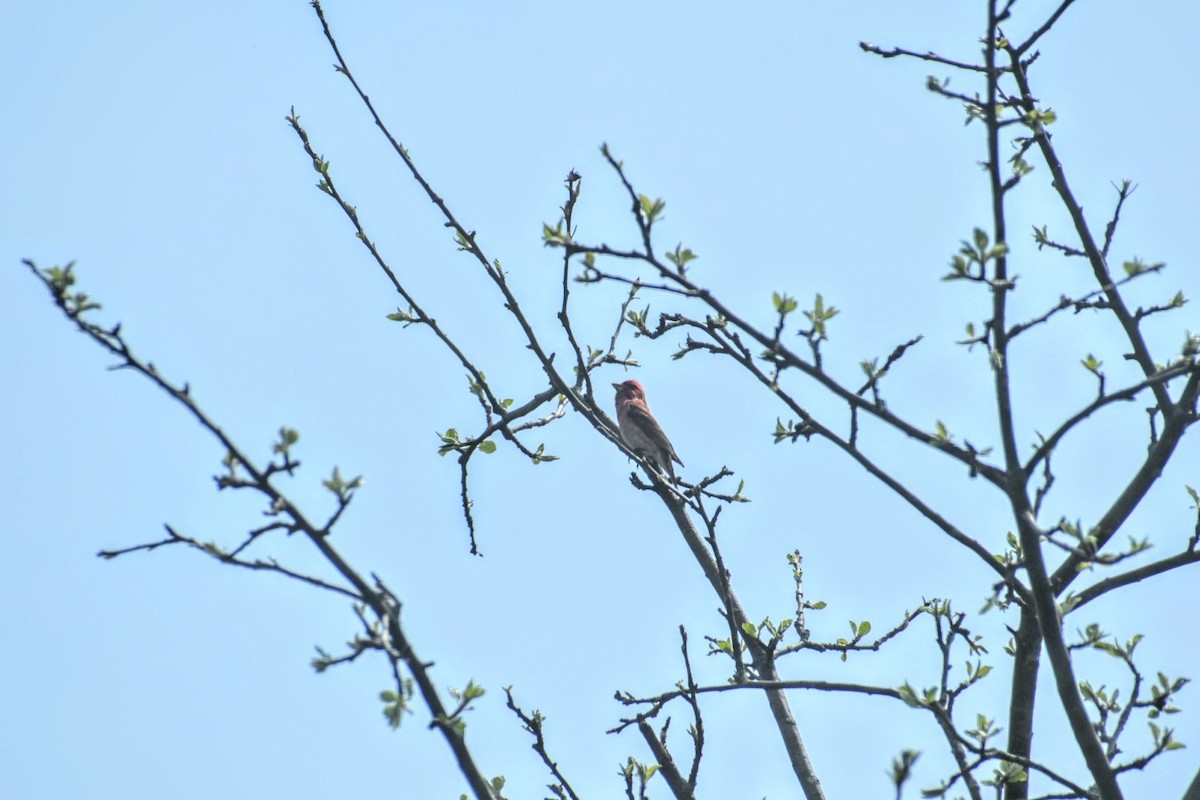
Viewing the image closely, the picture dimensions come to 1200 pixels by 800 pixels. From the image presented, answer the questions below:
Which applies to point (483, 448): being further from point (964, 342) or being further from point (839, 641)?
point (964, 342)

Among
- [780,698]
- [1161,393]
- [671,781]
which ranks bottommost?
[671,781]

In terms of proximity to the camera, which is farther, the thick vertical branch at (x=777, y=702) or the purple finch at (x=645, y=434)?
the purple finch at (x=645, y=434)

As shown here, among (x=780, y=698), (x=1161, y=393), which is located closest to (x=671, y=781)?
(x=780, y=698)

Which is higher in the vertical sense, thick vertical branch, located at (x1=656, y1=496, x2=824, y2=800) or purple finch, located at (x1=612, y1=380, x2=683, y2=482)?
→ purple finch, located at (x1=612, y1=380, x2=683, y2=482)

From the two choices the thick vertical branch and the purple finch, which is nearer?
the thick vertical branch

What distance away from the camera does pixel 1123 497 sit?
583cm

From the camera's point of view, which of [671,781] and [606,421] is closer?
[671,781]

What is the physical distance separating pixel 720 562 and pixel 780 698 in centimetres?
87

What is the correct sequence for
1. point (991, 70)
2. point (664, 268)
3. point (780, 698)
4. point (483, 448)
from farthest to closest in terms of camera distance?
point (483, 448) < point (780, 698) < point (664, 268) < point (991, 70)

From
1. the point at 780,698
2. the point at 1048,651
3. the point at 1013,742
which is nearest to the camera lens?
the point at 1048,651

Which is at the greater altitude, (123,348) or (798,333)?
(798,333)

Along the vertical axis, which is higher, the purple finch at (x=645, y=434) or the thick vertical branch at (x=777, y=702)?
the purple finch at (x=645, y=434)

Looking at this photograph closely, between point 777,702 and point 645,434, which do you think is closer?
point 777,702

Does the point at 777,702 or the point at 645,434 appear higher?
the point at 645,434
